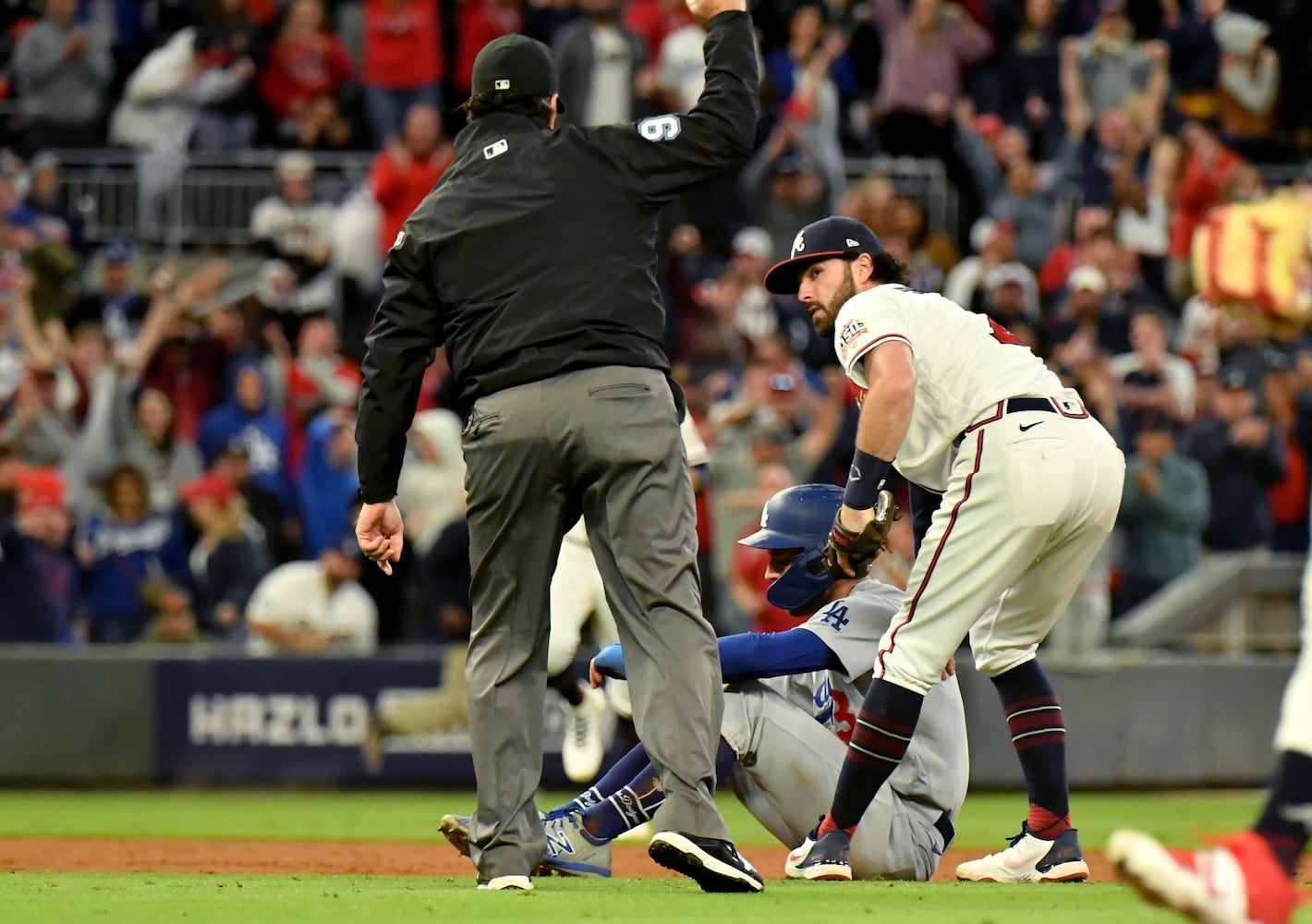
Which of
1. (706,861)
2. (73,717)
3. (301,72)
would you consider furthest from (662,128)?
(301,72)

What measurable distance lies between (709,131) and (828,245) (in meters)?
1.00

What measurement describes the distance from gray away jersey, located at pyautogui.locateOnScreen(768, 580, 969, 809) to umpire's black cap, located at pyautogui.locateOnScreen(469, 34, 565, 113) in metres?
1.89

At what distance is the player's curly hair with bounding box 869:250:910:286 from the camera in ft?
22.0

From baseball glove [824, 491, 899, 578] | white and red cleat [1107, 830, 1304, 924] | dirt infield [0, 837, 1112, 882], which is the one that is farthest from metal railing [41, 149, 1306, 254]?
white and red cleat [1107, 830, 1304, 924]

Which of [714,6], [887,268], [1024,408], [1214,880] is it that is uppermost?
[714,6]

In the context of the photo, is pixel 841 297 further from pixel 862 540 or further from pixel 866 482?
pixel 862 540

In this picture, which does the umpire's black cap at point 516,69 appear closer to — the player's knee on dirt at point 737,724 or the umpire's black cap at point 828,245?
the umpire's black cap at point 828,245

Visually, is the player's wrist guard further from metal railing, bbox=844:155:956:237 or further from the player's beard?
metal railing, bbox=844:155:956:237

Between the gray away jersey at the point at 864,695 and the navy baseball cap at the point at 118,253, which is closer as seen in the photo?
the gray away jersey at the point at 864,695

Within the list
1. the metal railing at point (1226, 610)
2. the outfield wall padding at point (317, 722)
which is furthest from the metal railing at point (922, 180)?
the outfield wall padding at point (317, 722)

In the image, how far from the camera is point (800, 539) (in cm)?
683

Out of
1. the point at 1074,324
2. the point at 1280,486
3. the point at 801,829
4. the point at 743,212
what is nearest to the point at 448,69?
the point at 743,212

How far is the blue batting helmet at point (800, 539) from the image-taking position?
6.83 m

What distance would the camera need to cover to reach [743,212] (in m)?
16.3
